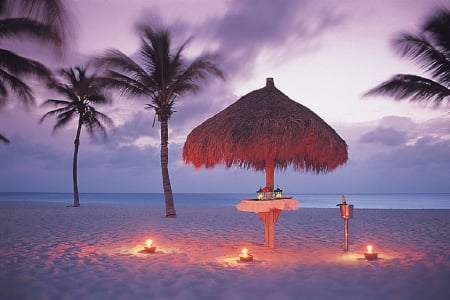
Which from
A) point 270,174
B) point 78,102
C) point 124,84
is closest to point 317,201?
point 78,102

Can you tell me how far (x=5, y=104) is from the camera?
405 inches

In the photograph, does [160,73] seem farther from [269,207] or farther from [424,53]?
[269,207]

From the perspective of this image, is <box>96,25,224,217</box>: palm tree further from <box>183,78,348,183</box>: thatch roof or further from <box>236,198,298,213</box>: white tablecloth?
<box>236,198,298,213</box>: white tablecloth

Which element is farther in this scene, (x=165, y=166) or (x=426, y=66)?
(x=165, y=166)

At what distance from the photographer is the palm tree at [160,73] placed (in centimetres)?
1162

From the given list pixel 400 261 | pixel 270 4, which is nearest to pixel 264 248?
pixel 400 261

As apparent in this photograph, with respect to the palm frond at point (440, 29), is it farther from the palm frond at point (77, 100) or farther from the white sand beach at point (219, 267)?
the palm frond at point (77, 100)

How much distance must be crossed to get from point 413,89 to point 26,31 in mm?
8922

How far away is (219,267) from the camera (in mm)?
4836

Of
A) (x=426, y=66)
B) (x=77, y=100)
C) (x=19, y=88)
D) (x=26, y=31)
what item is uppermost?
(x=77, y=100)

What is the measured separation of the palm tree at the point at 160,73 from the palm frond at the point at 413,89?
455cm

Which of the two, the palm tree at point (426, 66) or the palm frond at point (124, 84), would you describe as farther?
the palm frond at point (124, 84)

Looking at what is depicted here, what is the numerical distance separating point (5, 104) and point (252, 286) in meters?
9.03

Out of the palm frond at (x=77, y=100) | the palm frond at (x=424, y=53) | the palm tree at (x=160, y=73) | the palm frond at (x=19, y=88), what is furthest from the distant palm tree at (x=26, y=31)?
the palm frond at (x=424, y=53)
